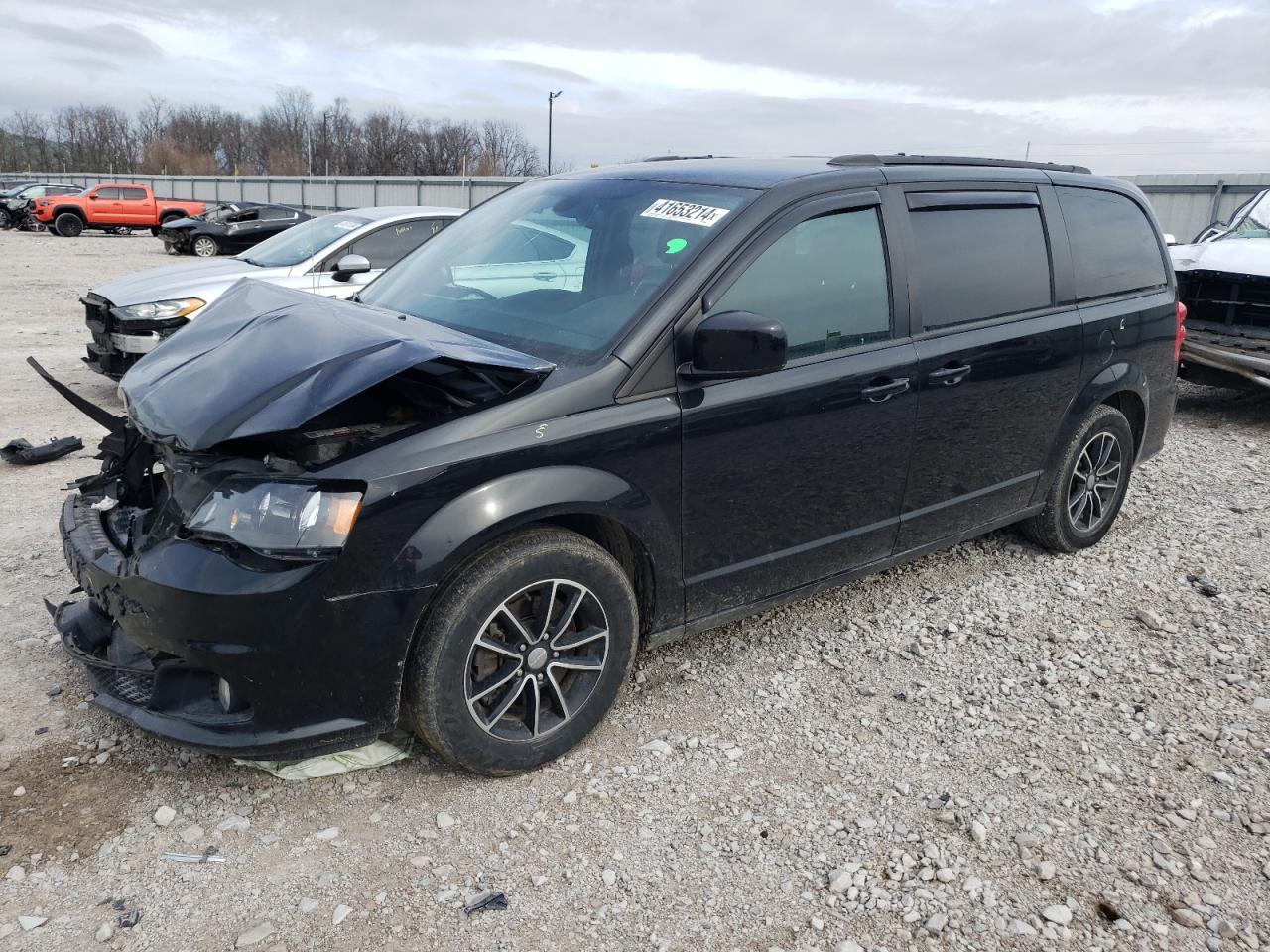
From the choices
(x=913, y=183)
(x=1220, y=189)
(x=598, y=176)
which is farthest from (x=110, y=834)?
(x=1220, y=189)

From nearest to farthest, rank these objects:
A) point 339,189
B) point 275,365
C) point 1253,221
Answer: point 275,365 < point 1253,221 < point 339,189

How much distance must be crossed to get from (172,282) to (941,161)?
6026 mm

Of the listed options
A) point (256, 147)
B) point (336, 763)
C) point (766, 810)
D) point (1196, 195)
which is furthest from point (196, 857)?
point (256, 147)

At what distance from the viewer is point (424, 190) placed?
106 ft

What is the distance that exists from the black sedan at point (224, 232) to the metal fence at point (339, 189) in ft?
16.7

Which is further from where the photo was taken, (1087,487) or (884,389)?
(1087,487)

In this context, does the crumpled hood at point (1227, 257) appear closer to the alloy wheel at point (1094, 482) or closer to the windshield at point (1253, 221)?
the windshield at point (1253, 221)

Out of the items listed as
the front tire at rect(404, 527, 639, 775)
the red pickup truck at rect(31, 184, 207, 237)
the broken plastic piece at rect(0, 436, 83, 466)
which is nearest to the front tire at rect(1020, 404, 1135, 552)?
the front tire at rect(404, 527, 639, 775)

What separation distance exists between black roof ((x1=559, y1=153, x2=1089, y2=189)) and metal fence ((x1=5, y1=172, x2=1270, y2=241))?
1.56 metres

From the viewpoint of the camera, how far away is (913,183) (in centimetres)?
384

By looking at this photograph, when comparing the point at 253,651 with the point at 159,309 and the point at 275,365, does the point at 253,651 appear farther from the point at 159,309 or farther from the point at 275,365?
the point at 159,309

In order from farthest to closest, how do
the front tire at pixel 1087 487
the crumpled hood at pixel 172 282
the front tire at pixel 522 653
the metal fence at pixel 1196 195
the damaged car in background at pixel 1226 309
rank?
the metal fence at pixel 1196 195
the damaged car in background at pixel 1226 309
the crumpled hood at pixel 172 282
the front tire at pixel 1087 487
the front tire at pixel 522 653

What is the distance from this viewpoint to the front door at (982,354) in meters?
3.84

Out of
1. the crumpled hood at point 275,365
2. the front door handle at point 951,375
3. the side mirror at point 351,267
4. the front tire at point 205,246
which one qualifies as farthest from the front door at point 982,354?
the front tire at point 205,246
